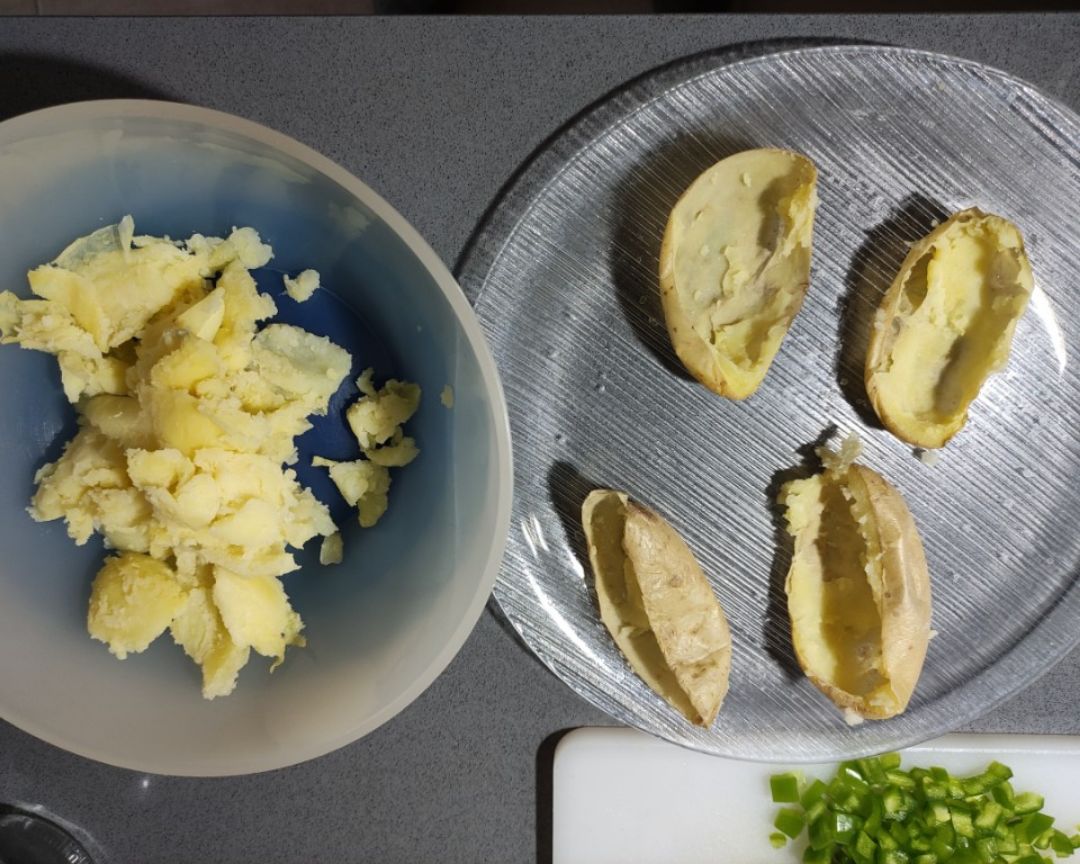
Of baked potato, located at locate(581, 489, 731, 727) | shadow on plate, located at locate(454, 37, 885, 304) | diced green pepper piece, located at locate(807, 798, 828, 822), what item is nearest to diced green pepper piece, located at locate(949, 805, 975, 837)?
diced green pepper piece, located at locate(807, 798, 828, 822)

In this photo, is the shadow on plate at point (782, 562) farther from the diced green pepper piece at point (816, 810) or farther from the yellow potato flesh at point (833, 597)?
the diced green pepper piece at point (816, 810)

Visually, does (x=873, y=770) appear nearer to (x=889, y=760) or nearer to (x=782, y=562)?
(x=889, y=760)

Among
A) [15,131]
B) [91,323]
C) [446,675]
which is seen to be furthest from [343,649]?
[15,131]

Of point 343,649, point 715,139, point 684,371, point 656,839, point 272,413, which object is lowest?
point 656,839

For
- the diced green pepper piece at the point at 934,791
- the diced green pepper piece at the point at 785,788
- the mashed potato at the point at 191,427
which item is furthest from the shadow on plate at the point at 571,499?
the diced green pepper piece at the point at 934,791

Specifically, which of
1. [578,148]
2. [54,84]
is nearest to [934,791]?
[578,148]

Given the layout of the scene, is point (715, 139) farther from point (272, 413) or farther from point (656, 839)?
point (656, 839)
